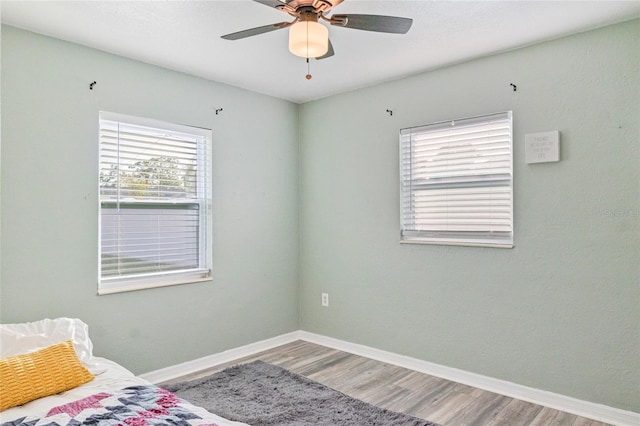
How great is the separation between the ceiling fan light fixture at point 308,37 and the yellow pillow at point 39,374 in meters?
1.95

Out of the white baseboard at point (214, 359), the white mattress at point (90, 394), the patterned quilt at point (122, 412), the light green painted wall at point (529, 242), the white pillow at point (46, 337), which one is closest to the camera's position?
the patterned quilt at point (122, 412)

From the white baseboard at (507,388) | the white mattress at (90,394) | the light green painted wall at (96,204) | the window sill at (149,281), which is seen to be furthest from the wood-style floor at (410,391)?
the white mattress at (90,394)

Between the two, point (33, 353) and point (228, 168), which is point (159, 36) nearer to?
point (228, 168)

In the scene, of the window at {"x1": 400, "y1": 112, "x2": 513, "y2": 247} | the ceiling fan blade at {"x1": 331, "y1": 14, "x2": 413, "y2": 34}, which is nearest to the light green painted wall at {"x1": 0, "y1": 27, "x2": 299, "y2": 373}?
the window at {"x1": 400, "y1": 112, "x2": 513, "y2": 247}

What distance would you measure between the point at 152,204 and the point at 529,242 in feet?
9.25

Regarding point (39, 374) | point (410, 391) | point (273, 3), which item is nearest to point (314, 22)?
point (273, 3)

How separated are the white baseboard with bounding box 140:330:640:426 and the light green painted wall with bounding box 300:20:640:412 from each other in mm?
46

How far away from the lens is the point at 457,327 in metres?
3.23

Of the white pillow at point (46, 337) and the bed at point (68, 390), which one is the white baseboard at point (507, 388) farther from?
the white pillow at point (46, 337)

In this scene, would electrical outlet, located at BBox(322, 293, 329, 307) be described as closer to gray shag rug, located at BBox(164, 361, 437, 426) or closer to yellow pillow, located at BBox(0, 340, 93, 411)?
gray shag rug, located at BBox(164, 361, 437, 426)

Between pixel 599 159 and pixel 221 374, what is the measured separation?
10.2 feet

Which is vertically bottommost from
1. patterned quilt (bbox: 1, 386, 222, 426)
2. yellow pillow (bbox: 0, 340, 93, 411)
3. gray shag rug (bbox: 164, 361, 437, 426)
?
gray shag rug (bbox: 164, 361, 437, 426)

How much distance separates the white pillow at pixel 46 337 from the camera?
7.26 feet

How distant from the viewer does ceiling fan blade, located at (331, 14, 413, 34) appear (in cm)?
188
